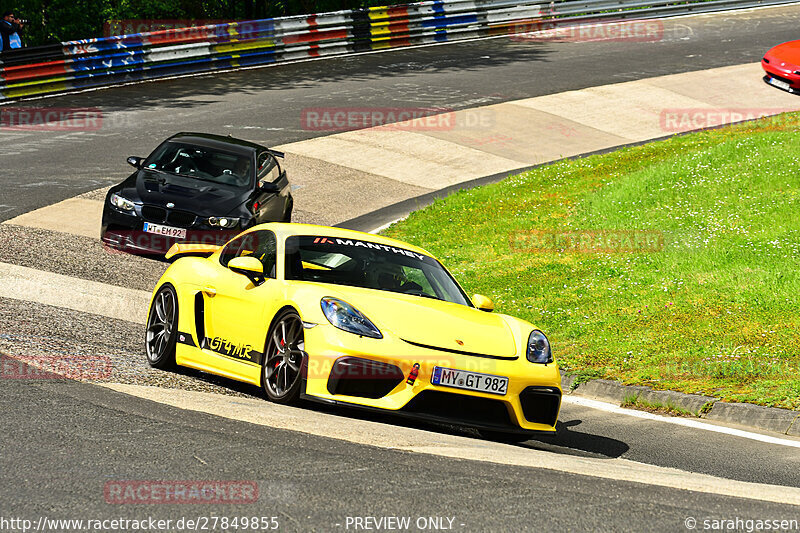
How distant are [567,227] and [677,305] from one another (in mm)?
4514

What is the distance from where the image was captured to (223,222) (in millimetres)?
13945

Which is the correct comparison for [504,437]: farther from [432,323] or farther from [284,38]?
[284,38]

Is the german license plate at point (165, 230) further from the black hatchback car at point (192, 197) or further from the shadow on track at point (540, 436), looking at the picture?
the shadow on track at point (540, 436)

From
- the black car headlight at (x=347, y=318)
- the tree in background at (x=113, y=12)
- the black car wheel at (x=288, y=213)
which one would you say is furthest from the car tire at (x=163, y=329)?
the tree in background at (x=113, y=12)

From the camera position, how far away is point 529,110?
24.9 meters

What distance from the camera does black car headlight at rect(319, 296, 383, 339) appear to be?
23.4 feet

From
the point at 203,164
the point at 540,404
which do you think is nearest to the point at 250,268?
the point at 540,404

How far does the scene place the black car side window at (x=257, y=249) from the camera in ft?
27.4

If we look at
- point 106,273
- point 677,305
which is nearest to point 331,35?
point 106,273

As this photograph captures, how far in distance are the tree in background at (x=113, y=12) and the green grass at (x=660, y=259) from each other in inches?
791

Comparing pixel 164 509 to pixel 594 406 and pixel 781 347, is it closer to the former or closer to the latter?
pixel 594 406

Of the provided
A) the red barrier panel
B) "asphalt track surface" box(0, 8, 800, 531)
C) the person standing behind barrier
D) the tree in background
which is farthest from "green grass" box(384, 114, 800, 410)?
the tree in background

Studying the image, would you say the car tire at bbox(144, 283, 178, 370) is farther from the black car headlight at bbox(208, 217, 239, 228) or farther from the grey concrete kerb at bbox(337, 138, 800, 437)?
the black car headlight at bbox(208, 217, 239, 228)

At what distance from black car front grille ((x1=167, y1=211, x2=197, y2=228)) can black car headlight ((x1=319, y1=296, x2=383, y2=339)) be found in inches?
270
